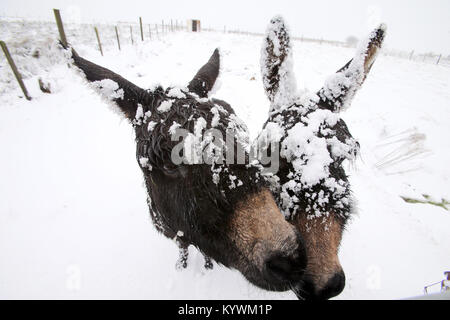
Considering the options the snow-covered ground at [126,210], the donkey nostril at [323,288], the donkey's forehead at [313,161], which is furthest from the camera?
the snow-covered ground at [126,210]

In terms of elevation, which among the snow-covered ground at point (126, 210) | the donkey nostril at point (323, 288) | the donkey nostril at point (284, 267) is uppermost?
the donkey nostril at point (284, 267)

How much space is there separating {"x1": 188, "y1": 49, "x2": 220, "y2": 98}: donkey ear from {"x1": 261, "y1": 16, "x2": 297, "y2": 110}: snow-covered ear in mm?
595

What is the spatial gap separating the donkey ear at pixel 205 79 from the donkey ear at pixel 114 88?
1.64 ft

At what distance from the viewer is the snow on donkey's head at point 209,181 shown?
1.11 metres

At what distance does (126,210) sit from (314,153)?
3.83 m

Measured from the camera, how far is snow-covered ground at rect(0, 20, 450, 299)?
2873 millimetres

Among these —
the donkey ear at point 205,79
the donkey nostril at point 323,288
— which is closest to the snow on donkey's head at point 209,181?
the donkey nostril at point 323,288

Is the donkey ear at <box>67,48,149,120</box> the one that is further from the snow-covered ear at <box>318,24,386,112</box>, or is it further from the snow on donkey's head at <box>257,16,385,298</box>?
the snow-covered ear at <box>318,24,386,112</box>

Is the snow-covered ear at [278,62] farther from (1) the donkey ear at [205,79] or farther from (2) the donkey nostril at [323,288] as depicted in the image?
(2) the donkey nostril at [323,288]

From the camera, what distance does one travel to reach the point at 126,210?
3.89 metres

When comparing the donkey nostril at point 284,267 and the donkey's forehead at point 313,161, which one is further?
the donkey's forehead at point 313,161

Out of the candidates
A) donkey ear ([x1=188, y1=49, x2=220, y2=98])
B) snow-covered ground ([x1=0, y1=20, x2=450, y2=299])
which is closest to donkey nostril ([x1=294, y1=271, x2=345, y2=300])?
snow-covered ground ([x1=0, y1=20, x2=450, y2=299])

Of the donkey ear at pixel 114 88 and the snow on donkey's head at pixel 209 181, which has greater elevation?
the donkey ear at pixel 114 88

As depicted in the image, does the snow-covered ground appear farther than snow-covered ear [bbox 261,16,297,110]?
Yes
